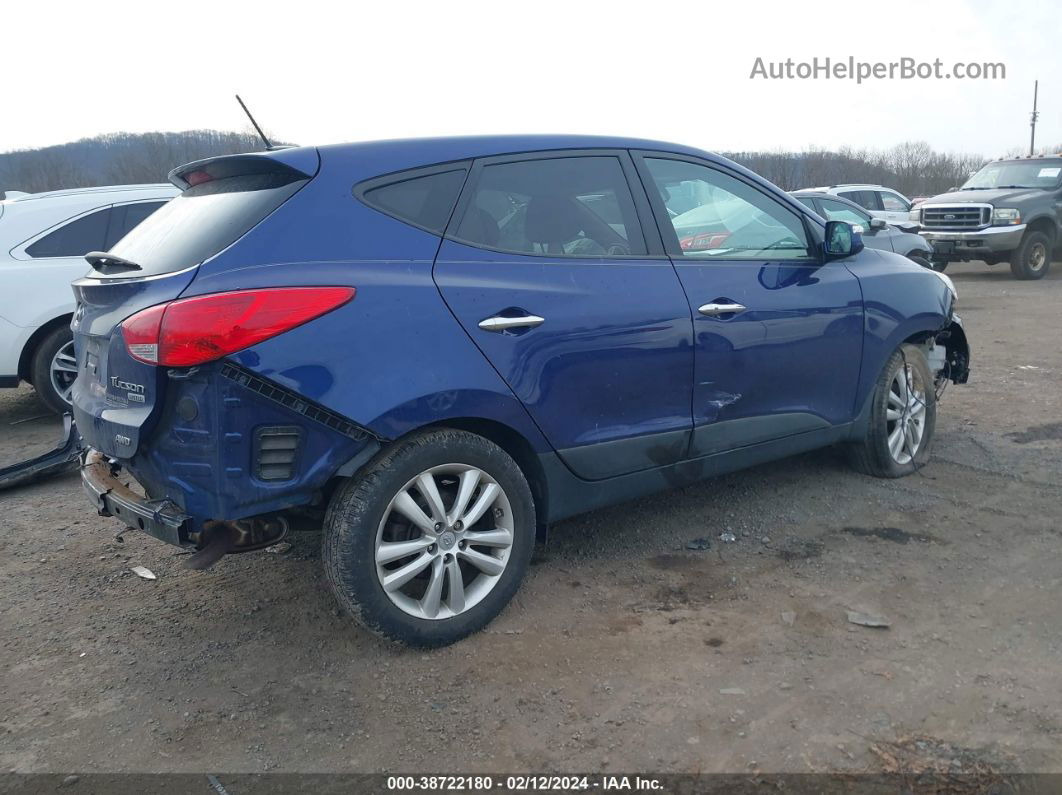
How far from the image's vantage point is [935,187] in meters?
44.6

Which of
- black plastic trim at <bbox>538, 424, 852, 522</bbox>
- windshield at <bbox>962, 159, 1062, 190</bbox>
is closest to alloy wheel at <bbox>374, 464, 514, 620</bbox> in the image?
black plastic trim at <bbox>538, 424, 852, 522</bbox>

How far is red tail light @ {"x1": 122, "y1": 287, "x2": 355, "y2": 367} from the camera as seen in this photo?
9.16 ft

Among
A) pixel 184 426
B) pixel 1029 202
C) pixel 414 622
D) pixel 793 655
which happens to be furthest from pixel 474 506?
pixel 1029 202

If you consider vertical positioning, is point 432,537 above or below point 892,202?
below

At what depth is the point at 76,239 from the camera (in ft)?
23.3

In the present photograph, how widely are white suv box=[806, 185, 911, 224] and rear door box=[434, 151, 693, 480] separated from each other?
44.5 feet

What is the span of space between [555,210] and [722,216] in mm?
955

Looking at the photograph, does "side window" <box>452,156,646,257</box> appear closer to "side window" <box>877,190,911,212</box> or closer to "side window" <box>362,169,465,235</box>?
"side window" <box>362,169,465,235</box>

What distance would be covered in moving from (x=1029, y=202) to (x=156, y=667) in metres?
16.7

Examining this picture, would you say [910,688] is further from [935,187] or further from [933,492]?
[935,187]

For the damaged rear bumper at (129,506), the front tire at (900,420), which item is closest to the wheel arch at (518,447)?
the damaged rear bumper at (129,506)

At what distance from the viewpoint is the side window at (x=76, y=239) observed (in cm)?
696

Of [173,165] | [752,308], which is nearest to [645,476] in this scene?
[752,308]

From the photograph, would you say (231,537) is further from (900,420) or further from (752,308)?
(900,420)
